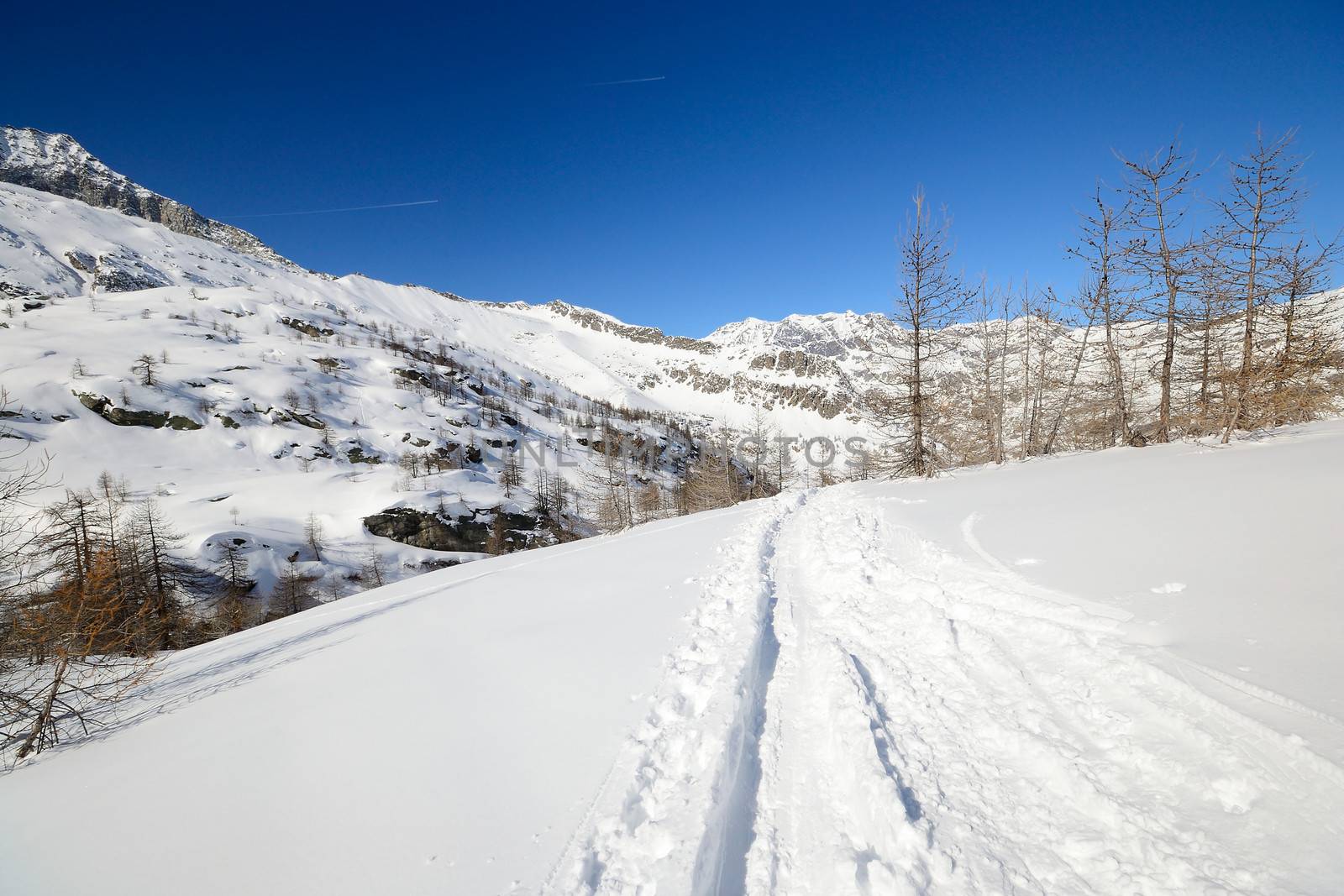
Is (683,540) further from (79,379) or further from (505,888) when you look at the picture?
(79,379)

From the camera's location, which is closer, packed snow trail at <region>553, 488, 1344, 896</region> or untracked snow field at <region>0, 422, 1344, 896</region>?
packed snow trail at <region>553, 488, 1344, 896</region>

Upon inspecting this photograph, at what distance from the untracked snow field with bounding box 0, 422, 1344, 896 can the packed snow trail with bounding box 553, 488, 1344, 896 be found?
14 millimetres

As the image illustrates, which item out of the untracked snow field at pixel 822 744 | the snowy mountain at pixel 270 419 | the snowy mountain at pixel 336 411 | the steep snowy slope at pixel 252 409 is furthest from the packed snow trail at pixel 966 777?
the steep snowy slope at pixel 252 409

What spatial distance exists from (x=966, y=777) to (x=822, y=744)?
2.89ft

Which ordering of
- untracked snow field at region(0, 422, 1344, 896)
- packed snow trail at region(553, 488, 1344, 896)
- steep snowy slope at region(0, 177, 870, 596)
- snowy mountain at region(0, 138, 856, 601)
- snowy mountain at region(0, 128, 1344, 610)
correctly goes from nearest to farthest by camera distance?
packed snow trail at region(553, 488, 1344, 896), untracked snow field at region(0, 422, 1344, 896), snowy mountain at region(0, 128, 1344, 610), snowy mountain at region(0, 138, 856, 601), steep snowy slope at region(0, 177, 870, 596)

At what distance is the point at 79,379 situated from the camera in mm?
66438

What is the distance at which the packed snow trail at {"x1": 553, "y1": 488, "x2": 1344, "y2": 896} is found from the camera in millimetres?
2006

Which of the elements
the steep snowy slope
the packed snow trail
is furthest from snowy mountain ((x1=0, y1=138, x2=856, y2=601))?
the packed snow trail

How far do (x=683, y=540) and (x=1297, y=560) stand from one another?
26.2 feet

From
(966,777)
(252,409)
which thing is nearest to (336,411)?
(252,409)

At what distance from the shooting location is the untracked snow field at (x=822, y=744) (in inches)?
86.0

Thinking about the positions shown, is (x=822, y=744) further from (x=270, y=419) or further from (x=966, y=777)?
(x=270, y=419)

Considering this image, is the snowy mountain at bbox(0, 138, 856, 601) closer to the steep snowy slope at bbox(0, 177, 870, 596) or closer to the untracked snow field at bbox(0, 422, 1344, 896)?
the steep snowy slope at bbox(0, 177, 870, 596)

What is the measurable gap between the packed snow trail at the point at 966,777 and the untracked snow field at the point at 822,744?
0.01m
